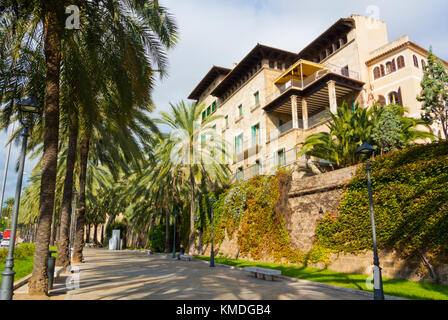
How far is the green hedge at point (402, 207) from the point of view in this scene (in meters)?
10.6

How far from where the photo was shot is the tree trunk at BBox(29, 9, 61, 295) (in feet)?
26.7

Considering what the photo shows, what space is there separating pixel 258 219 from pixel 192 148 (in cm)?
859

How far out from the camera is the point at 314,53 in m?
29.0

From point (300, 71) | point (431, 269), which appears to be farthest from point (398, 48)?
point (431, 269)

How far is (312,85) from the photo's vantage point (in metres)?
24.3

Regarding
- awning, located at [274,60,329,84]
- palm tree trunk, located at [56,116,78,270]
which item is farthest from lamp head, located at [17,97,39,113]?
awning, located at [274,60,329,84]

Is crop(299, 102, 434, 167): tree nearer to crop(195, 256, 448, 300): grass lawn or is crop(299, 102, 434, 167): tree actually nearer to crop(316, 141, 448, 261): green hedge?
crop(316, 141, 448, 261): green hedge

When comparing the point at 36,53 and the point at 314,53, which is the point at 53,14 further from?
the point at 314,53

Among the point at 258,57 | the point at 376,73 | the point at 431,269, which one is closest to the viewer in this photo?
the point at 431,269

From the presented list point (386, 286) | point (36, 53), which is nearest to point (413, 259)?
point (386, 286)

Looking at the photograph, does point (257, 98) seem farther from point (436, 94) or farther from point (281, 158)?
point (436, 94)

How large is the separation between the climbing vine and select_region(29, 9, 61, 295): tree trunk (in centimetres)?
1208

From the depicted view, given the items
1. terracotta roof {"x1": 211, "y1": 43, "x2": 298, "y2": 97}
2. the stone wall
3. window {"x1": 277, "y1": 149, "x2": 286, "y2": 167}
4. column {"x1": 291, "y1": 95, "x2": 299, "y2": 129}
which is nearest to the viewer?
the stone wall

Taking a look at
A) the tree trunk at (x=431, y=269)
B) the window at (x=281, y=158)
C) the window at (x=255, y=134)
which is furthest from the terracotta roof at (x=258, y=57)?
the tree trunk at (x=431, y=269)
